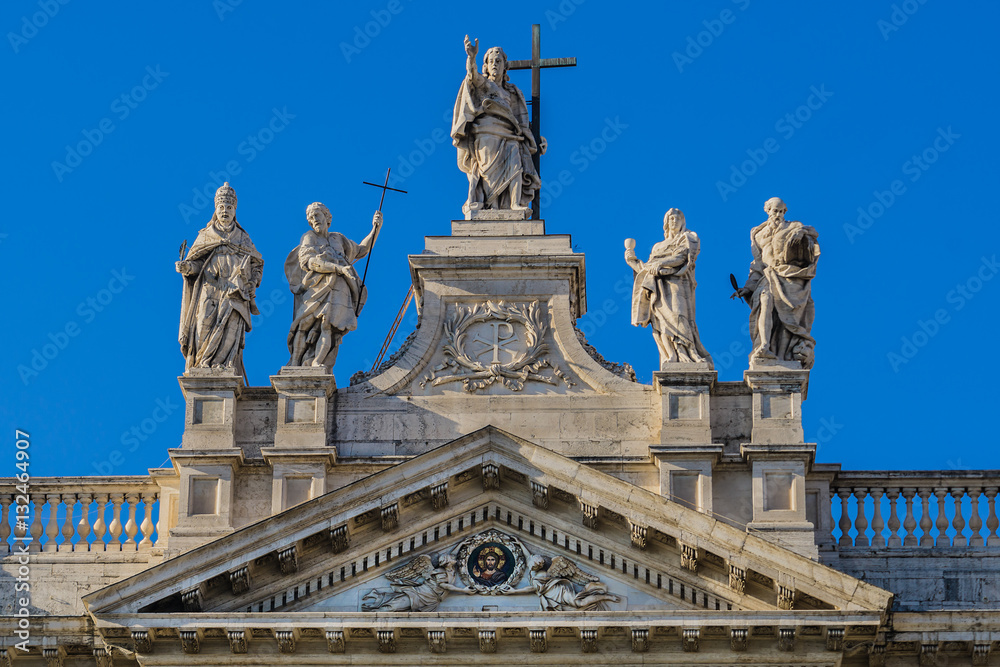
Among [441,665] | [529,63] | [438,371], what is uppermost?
[529,63]

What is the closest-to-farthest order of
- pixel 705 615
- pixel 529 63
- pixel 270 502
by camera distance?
pixel 705 615
pixel 270 502
pixel 529 63

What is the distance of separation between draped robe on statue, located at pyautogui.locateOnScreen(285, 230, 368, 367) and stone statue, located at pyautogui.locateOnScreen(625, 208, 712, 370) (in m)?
3.48

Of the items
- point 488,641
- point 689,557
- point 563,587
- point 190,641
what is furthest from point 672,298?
point 190,641

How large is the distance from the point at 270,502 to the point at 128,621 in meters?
2.89

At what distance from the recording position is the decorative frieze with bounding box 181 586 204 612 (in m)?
29.8

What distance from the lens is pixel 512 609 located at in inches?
1182

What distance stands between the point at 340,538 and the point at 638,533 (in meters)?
3.39

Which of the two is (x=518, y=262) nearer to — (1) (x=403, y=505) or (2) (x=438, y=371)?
(2) (x=438, y=371)

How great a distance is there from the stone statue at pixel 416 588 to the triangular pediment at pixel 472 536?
0.08 meters

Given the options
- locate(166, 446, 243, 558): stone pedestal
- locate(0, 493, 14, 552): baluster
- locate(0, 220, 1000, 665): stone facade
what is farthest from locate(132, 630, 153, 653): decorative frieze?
locate(0, 493, 14, 552): baluster

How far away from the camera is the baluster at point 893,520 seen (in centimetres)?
3150

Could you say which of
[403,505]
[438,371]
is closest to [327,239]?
[438,371]

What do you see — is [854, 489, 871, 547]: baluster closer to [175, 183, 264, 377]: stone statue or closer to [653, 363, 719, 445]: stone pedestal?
[653, 363, 719, 445]: stone pedestal

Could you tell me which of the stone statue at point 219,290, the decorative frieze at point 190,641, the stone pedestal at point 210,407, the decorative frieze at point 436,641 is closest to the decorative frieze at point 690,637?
the decorative frieze at point 436,641
